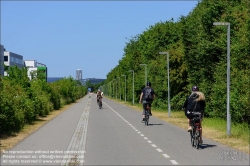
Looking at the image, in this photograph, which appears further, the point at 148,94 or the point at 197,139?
the point at 148,94

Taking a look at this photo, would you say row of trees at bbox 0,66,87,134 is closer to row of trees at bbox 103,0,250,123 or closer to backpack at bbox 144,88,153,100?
backpack at bbox 144,88,153,100

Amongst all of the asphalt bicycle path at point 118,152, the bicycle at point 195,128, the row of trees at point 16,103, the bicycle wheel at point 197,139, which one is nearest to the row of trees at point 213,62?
the asphalt bicycle path at point 118,152

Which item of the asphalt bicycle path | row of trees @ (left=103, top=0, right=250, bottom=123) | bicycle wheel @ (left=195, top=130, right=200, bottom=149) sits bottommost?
the asphalt bicycle path

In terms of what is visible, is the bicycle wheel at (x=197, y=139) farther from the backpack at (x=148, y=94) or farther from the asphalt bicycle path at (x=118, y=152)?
the backpack at (x=148, y=94)

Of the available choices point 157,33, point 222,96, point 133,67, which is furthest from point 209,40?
point 133,67

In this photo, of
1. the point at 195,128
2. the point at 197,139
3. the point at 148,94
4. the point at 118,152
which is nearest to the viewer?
the point at 118,152

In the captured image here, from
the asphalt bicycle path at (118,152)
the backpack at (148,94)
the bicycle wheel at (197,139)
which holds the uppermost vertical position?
the backpack at (148,94)

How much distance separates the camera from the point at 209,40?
32875mm

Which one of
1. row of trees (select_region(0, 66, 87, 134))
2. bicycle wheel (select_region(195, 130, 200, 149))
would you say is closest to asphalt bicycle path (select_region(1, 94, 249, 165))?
bicycle wheel (select_region(195, 130, 200, 149))

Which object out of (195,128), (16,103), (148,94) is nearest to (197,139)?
(195,128)

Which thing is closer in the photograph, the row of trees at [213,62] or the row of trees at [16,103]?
the row of trees at [16,103]


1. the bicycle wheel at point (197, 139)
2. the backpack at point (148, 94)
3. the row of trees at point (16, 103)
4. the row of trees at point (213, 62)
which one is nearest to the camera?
the bicycle wheel at point (197, 139)

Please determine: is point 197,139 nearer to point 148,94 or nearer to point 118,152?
point 118,152

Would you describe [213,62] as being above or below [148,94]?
above
